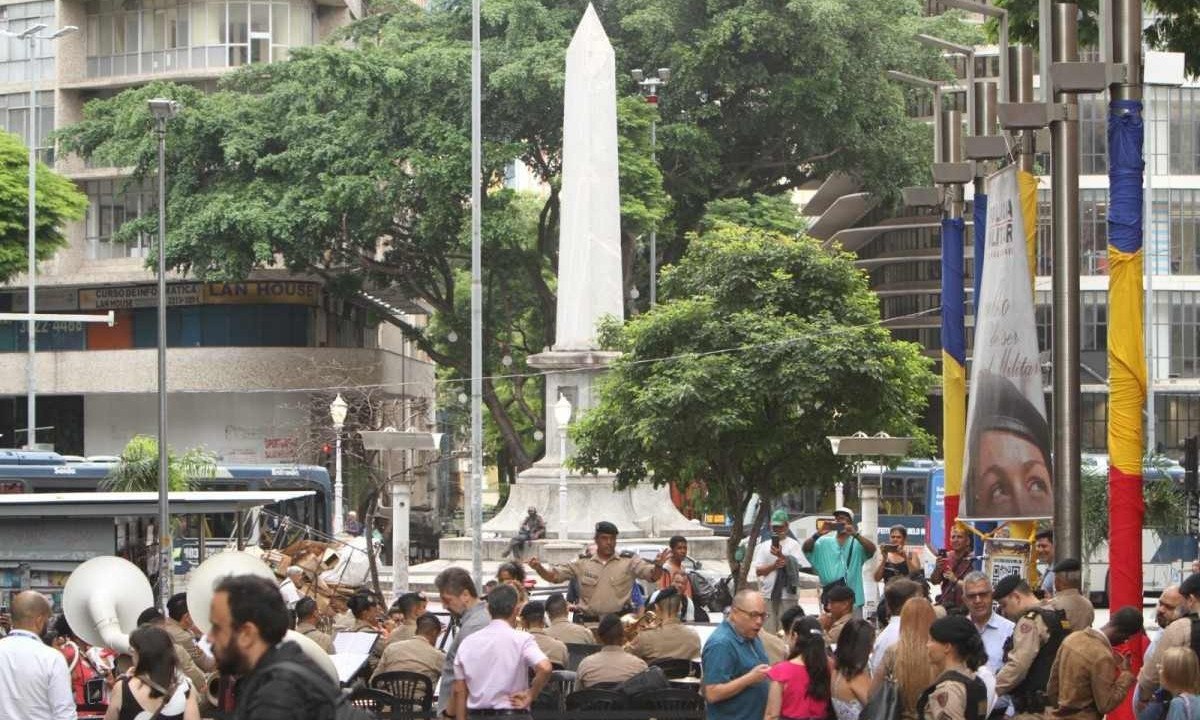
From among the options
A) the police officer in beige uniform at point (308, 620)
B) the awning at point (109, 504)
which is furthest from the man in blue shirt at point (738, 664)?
the awning at point (109, 504)

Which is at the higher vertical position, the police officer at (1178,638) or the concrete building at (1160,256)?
the concrete building at (1160,256)

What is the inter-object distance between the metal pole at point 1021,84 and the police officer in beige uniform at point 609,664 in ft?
28.9

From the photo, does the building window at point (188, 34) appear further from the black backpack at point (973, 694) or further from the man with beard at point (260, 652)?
the man with beard at point (260, 652)

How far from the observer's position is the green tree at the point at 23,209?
55.6 meters

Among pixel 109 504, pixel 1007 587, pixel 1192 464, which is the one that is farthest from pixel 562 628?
pixel 1192 464

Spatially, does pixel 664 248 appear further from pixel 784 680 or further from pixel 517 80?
pixel 784 680

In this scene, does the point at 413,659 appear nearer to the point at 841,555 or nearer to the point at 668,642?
the point at 668,642

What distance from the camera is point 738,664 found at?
34.9ft

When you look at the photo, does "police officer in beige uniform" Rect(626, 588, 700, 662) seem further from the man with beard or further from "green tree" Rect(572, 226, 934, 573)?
"green tree" Rect(572, 226, 934, 573)

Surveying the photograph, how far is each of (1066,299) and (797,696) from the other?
889 centimetres

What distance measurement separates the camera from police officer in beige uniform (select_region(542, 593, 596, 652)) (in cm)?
1502

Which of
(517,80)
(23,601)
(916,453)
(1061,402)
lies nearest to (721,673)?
(23,601)

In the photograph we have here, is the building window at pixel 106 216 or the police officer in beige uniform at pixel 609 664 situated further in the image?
the building window at pixel 106 216

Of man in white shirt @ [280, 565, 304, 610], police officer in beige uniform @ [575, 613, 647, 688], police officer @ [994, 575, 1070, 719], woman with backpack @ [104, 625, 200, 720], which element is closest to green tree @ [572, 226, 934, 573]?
man in white shirt @ [280, 565, 304, 610]
